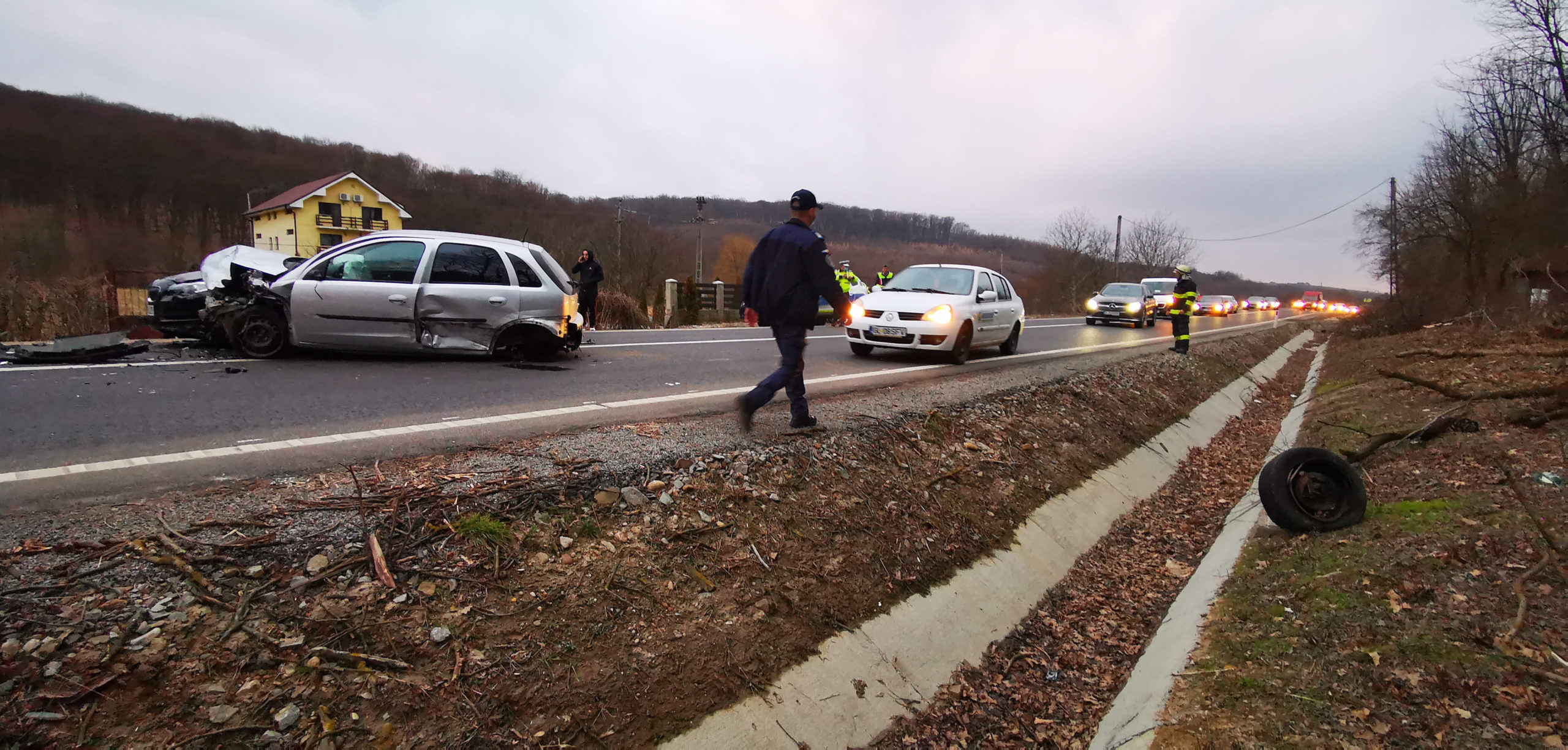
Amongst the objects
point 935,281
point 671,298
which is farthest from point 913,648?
point 671,298

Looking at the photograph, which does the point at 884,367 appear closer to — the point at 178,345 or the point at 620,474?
the point at 620,474

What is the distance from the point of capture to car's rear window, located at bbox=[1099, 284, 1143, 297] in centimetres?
2622

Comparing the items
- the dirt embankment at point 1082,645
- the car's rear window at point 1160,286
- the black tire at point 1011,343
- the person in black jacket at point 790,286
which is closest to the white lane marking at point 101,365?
the person in black jacket at point 790,286

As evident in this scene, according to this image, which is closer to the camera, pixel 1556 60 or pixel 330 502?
pixel 330 502

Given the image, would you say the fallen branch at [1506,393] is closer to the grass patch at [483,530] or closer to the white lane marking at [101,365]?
the grass patch at [483,530]

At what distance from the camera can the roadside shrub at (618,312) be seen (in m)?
17.9

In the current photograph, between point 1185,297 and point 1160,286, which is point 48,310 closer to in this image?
point 1185,297

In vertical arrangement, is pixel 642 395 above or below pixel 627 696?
above

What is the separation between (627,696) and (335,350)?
727 centimetres

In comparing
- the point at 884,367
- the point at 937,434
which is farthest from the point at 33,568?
the point at 884,367

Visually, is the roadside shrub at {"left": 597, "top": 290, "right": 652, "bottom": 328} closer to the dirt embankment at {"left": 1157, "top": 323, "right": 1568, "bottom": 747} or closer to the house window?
the dirt embankment at {"left": 1157, "top": 323, "right": 1568, "bottom": 747}

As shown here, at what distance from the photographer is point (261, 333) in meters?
7.98

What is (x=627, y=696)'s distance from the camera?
10.1 feet

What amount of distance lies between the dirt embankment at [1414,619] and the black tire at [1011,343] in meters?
6.60
